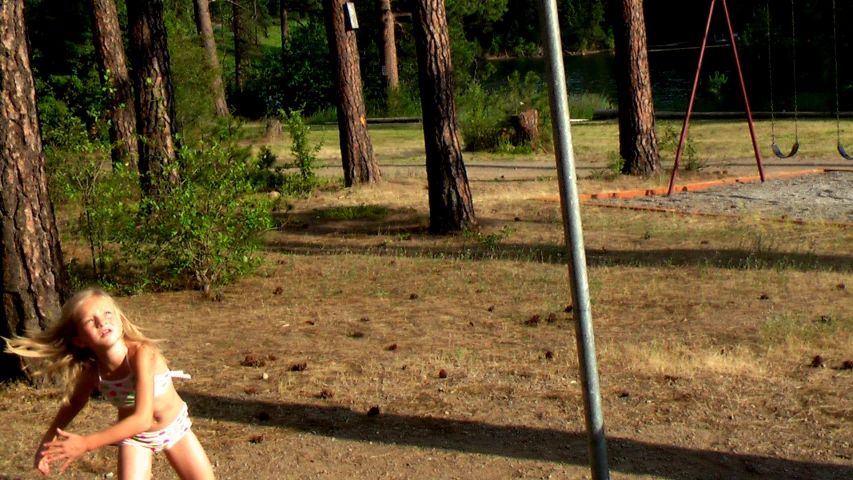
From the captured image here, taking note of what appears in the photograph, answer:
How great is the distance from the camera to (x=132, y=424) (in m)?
3.70

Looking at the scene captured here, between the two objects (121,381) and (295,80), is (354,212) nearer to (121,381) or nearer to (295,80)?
(121,381)

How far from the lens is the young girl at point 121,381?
3816mm

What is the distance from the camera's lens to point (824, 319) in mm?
7289

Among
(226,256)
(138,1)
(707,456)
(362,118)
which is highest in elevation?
(138,1)

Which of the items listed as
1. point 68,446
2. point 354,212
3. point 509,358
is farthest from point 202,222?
point 68,446

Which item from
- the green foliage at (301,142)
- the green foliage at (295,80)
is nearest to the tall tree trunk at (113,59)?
the green foliage at (301,142)

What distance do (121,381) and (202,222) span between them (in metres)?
5.03

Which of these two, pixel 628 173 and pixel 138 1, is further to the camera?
pixel 628 173

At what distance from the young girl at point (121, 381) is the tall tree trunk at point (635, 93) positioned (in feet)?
41.8

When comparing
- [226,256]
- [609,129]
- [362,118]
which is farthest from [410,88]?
[226,256]

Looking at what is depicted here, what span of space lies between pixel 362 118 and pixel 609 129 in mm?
11819

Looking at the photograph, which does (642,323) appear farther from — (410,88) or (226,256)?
(410,88)

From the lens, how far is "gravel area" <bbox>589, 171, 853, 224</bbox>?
12.5 m

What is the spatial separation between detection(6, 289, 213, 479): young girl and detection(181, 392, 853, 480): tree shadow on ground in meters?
1.46
